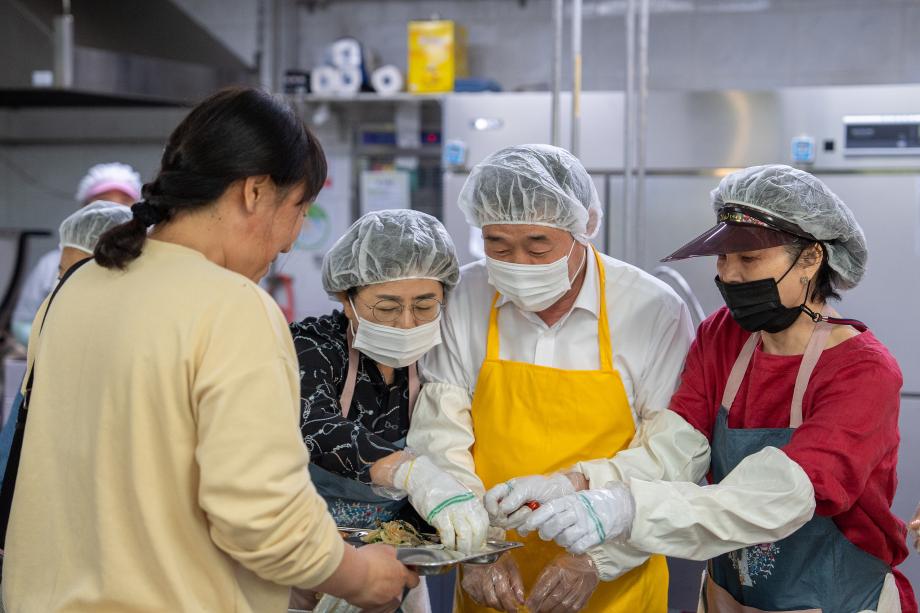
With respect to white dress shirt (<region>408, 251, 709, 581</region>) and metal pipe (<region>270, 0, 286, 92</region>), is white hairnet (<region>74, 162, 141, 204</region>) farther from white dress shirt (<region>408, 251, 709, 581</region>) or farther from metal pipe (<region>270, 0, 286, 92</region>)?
white dress shirt (<region>408, 251, 709, 581</region>)

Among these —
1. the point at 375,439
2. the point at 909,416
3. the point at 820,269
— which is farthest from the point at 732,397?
the point at 909,416

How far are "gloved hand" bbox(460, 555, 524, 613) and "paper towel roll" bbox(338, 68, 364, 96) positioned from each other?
133 inches

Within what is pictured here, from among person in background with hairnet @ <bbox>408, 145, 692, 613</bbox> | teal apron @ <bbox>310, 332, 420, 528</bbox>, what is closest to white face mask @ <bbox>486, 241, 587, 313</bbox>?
A: person in background with hairnet @ <bbox>408, 145, 692, 613</bbox>

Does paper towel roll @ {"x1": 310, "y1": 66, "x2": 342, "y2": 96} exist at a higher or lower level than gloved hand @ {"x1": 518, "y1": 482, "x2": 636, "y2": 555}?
higher

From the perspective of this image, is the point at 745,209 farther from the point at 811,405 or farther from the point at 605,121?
the point at 605,121

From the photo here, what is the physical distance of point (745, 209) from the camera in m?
1.72

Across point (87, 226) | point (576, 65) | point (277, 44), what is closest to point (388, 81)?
point (277, 44)

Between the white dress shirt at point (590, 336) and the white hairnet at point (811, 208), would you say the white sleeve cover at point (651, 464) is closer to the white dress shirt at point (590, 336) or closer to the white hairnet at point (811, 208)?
the white dress shirt at point (590, 336)

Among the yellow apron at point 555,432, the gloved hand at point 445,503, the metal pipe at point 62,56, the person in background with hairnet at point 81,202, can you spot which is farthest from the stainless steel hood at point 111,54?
the gloved hand at point 445,503

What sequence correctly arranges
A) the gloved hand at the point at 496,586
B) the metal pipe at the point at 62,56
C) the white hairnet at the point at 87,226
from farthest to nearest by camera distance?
1. the metal pipe at the point at 62,56
2. the white hairnet at the point at 87,226
3. the gloved hand at the point at 496,586

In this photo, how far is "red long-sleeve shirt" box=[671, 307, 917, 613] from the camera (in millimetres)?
1550

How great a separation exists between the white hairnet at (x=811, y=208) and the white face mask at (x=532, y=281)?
0.35 metres

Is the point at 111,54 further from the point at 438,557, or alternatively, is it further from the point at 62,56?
the point at 438,557

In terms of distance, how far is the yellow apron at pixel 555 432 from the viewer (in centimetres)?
187
